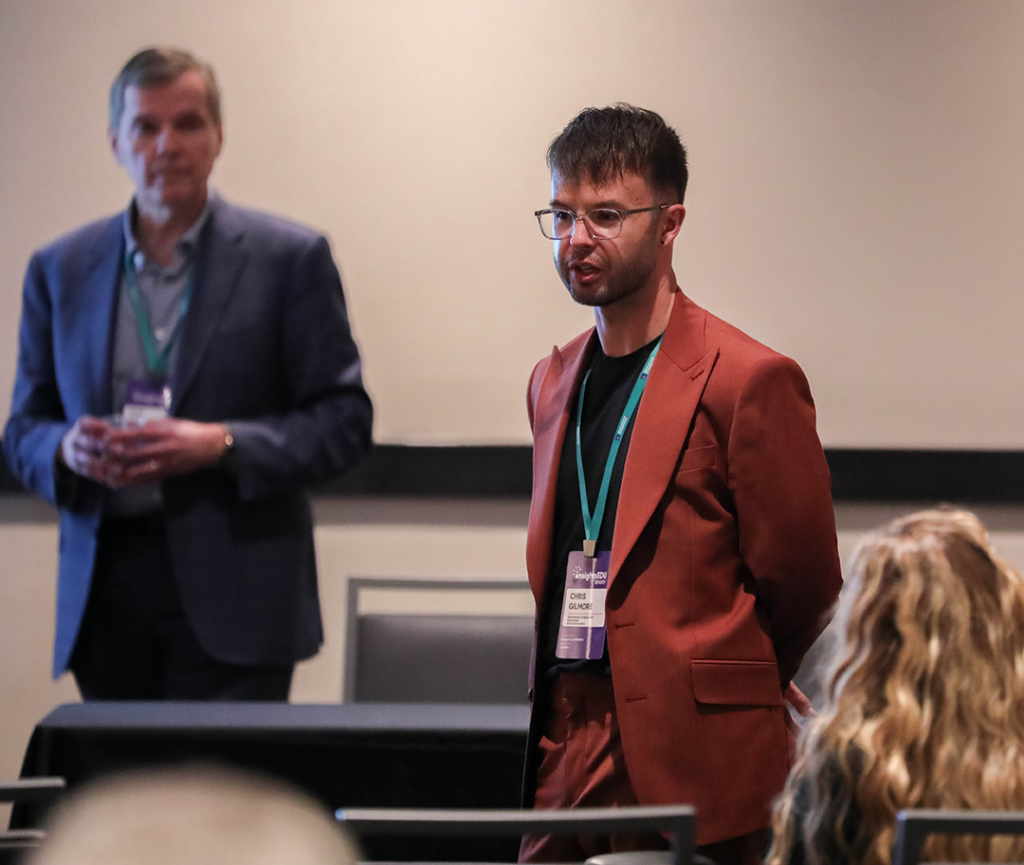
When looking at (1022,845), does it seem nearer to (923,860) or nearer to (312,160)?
(923,860)

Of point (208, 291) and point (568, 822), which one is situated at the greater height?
point (208, 291)

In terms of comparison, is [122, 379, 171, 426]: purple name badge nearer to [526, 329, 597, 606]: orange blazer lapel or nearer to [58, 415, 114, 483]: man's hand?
[58, 415, 114, 483]: man's hand

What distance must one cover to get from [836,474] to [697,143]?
3.90ft

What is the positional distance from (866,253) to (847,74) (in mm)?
595

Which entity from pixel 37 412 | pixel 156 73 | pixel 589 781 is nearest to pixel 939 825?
pixel 589 781

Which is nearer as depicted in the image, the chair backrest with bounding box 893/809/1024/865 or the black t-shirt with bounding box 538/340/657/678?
the chair backrest with bounding box 893/809/1024/865

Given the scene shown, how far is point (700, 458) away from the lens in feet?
5.57

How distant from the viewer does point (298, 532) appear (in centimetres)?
302

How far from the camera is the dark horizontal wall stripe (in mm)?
3561

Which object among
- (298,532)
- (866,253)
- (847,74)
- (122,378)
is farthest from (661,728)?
(847,74)

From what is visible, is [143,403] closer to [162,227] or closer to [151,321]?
[151,321]

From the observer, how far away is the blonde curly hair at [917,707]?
3.83 ft

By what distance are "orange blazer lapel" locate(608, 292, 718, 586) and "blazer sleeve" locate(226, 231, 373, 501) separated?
1381mm

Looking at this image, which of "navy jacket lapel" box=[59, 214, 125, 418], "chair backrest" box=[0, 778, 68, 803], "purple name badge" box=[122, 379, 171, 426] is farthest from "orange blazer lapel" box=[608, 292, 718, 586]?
"navy jacket lapel" box=[59, 214, 125, 418]
